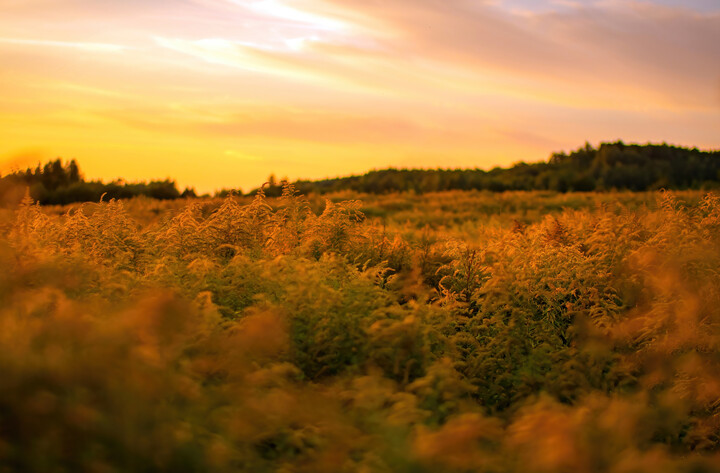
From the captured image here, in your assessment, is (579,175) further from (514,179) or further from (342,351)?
(342,351)

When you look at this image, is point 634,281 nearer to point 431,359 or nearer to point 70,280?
point 431,359

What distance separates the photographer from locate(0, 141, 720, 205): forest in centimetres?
2769

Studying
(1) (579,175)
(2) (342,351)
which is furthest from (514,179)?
(2) (342,351)

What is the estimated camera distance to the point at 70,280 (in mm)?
5562

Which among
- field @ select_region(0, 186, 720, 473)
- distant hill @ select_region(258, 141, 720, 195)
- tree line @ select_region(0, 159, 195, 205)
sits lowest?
field @ select_region(0, 186, 720, 473)

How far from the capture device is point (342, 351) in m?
6.18

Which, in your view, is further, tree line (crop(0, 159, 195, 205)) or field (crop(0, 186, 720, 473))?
tree line (crop(0, 159, 195, 205))

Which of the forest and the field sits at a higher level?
the forest

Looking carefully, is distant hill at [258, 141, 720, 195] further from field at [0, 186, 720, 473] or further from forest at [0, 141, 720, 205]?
field at [0, 186, 720, 473]

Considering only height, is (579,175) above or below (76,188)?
above

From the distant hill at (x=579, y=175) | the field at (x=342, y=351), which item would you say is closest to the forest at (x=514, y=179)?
the distant hill at (x=579, y=175)

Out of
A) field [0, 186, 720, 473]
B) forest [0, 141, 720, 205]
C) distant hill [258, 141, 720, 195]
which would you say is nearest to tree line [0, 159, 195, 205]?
forest [0, 141, 720, 205]

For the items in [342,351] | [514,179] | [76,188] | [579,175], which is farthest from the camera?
[514,179]

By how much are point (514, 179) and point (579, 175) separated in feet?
14.0
